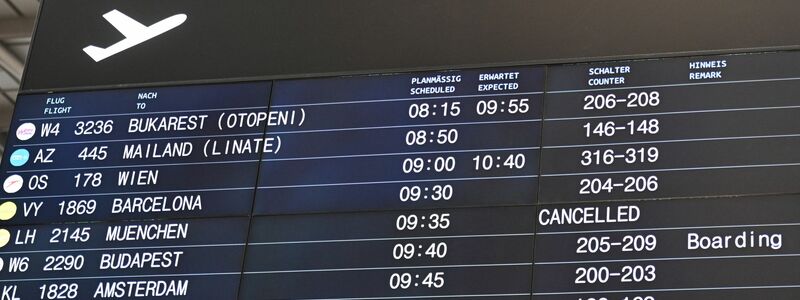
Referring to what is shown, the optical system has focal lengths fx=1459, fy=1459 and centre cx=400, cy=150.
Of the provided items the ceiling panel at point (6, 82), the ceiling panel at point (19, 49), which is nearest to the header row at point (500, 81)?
the ceiling panel at point (19, 49)

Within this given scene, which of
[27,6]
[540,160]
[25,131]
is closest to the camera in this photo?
[540,160]

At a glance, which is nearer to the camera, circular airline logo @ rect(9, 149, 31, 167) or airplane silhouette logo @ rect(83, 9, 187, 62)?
circular airline logo @ rect(9, 149, 31, 167)

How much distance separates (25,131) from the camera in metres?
6.36

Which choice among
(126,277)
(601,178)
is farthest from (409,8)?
(126,277)

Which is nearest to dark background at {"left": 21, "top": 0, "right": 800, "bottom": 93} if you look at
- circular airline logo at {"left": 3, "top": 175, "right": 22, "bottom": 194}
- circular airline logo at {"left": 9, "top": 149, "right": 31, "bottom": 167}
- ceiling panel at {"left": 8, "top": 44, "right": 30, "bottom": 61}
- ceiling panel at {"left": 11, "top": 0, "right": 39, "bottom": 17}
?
circular airline logo at {"left": 9, "top": 149, "right": 31, "bottom": 167}

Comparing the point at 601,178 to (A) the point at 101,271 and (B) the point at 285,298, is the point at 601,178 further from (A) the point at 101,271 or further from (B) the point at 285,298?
(A) the point at 101,271

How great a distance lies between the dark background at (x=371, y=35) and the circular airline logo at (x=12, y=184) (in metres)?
0.47

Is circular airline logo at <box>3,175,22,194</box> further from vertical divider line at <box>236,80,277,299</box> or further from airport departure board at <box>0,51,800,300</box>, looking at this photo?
vertical divider line at <box>236,80,277,299</box>

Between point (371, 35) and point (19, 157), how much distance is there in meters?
1.60

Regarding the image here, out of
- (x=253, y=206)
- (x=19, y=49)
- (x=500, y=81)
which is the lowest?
(x=253, y=206)

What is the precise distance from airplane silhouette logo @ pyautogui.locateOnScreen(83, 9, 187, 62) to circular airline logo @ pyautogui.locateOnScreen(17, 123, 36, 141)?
43 centimetres

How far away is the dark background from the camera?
5816mm

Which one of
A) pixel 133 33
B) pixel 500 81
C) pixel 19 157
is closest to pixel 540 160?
pixel 500 81

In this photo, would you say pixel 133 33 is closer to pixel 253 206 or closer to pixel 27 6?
pixel 253 206
